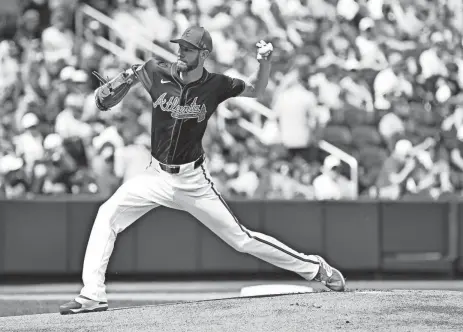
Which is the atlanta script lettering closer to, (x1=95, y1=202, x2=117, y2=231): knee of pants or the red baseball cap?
the red baseball cap

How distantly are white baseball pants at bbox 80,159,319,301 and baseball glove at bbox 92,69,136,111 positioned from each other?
0.56 m

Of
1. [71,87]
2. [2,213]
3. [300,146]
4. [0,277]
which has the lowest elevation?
[0,277]

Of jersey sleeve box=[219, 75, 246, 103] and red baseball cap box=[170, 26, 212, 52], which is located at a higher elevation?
red baseball cap box=[170, 26, 212, 52]

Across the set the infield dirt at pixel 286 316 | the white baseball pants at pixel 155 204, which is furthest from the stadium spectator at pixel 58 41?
the infield dirt at pixel 286 316

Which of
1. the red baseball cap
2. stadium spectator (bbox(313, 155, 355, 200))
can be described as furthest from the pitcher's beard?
stadium spectator (bbox(313, 155, 355, 200))

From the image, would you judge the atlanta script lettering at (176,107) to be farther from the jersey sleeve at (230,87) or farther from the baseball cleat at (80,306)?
the baseball cleat at (80,306)

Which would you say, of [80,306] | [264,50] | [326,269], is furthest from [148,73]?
[326,269]

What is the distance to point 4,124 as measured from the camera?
12.7 m

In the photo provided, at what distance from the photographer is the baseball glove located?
7129 millimetres

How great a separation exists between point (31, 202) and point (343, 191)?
398cm

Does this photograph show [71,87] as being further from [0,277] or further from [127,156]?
[0,277]

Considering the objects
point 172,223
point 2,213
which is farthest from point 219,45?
point 2,213

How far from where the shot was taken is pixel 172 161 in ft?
23.4

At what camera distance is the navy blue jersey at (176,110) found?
7145 mm
